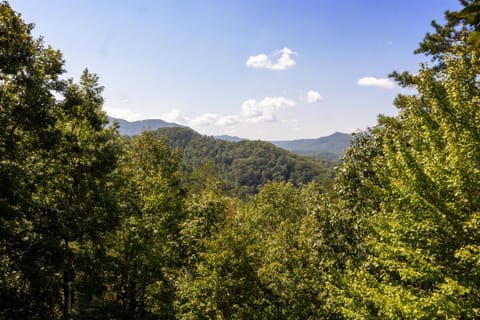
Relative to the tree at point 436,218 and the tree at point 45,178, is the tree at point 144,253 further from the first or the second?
the tree at point 436,218

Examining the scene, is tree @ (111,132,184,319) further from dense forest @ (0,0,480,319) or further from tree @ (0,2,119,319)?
tree @ (0,2,119,319)

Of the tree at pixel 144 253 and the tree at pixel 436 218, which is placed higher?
the tree at pixel 436 218

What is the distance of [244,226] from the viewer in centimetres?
1584

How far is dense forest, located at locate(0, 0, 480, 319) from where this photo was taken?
9.50m

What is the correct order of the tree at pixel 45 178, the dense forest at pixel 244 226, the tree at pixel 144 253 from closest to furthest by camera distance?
the dense forest at pixel 244 226 < the tree at pixel 45 178 < the tree at pixel 144 253

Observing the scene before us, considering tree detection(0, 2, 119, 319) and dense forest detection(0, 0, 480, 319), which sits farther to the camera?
tree detection(0, 2, 119, 319)

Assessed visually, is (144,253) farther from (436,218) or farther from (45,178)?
(436,218)

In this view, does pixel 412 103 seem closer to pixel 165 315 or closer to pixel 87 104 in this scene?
pixel 87 104

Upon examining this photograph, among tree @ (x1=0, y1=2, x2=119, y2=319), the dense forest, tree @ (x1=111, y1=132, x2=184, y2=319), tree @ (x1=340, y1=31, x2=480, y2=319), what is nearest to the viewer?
tree @ (x1=340, y1=31, x2=480, y2=319)

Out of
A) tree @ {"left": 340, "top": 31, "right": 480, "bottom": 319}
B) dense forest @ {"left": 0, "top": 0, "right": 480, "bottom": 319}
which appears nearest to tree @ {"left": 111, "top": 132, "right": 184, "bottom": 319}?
dense forest @ {"left": 0, "top": 0, "right": 480, "bottom": 319}

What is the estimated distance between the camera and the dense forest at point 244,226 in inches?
374

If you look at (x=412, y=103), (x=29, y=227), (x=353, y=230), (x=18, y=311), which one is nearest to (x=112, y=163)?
(x=29, y=227)

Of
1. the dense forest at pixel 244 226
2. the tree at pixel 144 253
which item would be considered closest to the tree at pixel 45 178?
the dense forest at pixel 244 226

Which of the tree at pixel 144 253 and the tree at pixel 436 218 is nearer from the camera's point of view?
the tree at pixel 436 218
